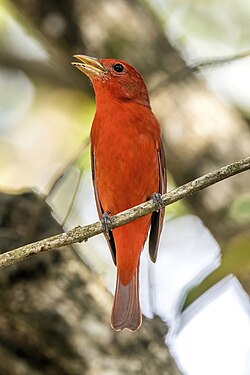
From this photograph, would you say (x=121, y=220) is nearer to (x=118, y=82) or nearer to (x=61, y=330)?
(x=61, y=330)

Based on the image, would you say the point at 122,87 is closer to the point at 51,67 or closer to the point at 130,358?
the point at 51,67

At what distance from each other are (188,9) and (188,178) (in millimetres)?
1858

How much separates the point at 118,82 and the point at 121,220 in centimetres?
141

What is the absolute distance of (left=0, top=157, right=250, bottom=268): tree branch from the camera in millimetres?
2688

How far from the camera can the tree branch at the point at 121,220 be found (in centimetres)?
269

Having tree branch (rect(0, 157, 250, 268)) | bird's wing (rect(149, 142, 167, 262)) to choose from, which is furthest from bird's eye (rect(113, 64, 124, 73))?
tree branch (rect(0, 157, 250, 268))

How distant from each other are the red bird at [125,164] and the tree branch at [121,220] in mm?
741

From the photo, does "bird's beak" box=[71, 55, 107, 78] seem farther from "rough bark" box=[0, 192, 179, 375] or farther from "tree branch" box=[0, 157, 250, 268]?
"tree branch" box=[0, 157, 250, 268]

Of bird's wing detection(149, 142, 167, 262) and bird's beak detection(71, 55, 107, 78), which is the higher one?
bird's beak detection(71, 55, 107, 78)

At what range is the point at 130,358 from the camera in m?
3.64

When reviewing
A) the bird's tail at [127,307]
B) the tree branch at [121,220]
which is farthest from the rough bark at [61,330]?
the tree branch at [121,220]

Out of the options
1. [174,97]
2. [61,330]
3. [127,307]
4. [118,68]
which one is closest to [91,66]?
[118,68]

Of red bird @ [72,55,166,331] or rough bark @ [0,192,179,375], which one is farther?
red bird @ [72,55,166,331]

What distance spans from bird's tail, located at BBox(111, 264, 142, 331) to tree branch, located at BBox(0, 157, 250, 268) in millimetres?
729
